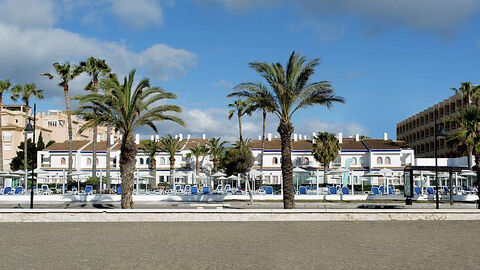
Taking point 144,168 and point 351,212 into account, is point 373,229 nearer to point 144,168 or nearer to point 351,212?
point 351,212

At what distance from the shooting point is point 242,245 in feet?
38.0

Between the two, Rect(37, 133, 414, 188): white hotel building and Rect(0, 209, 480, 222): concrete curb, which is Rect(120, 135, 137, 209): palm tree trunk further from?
Rect(37, 133, 414, 188): white hotel building

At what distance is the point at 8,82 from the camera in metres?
54.0

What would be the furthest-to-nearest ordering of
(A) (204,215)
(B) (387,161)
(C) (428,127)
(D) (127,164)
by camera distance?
(C) (428,127) → (B) (387,161) → (D) (127,164) → (A) (204,215)

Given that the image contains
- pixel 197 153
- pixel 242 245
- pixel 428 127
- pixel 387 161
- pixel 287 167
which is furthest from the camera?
pixel 428 127

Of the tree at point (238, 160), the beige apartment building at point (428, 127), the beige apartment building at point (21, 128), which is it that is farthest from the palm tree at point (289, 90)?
the beige apartment building at point (21, 128)

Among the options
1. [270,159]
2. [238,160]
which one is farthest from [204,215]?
[270,159]

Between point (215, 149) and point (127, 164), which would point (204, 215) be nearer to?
point (127, 164)

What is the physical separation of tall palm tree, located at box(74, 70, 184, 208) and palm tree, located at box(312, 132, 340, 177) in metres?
35.8

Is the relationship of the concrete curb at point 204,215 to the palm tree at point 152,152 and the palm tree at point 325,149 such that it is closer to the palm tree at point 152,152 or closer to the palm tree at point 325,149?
the palm tree at point 325,149

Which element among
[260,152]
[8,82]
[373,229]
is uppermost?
[8,82]

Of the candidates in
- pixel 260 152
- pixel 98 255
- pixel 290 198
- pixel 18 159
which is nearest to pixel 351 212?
pixel 290 198

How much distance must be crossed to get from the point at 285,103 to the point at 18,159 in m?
61.3

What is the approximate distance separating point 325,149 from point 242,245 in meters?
47.0
